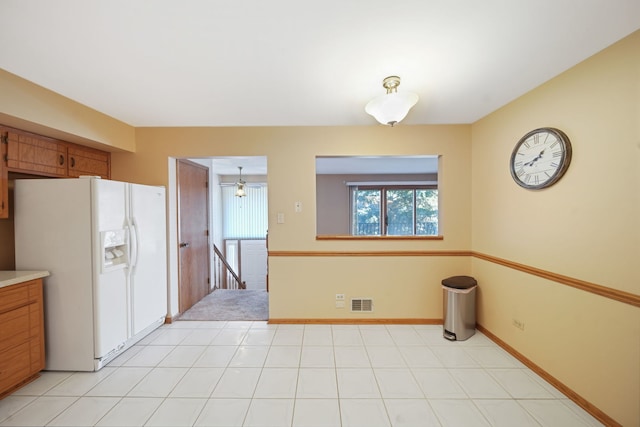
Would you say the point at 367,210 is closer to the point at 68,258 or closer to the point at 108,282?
the point at 108,282

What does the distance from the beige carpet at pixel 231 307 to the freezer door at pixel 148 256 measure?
1.68 ft

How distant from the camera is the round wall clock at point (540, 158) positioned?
1916mm

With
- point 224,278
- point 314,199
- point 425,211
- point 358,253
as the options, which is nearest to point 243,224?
point 224,278

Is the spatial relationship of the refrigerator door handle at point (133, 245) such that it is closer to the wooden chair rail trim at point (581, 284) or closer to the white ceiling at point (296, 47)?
the white ceiling at point (296, 47)

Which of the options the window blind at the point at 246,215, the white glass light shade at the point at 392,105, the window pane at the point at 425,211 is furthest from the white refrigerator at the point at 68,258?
the window pane at the point at 425,211

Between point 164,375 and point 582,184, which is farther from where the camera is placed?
point 164,375

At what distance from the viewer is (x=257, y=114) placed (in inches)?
107

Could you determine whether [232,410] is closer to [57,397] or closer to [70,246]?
[57,397]

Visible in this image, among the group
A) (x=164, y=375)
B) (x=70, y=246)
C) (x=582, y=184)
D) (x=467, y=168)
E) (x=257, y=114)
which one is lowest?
(x=164, y=375)

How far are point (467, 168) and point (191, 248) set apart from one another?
3.78m

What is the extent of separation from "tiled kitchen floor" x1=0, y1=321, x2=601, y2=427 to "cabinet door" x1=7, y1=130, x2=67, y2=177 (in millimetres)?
1772

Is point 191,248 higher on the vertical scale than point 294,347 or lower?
higher

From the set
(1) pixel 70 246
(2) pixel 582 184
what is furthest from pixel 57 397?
(2) pixel 582 184

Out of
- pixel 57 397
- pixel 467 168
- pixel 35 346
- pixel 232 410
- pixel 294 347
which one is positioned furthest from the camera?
pixel 467 168
